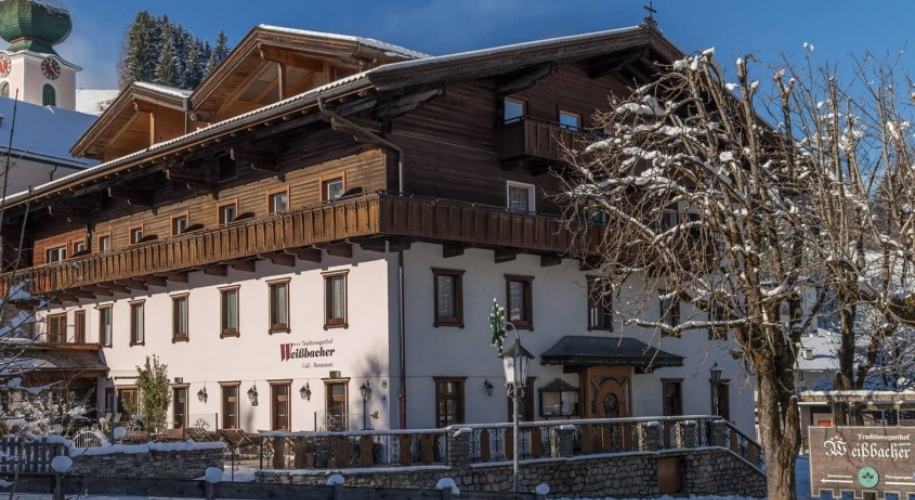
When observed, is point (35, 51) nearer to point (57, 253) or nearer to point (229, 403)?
point (57, 253)

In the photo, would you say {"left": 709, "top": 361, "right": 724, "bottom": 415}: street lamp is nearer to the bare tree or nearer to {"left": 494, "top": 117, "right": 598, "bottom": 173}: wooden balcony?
{"left": 494, "top": 117, "right": 598, "bottom": 173}: wooden balcony

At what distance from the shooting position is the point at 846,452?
17062mm

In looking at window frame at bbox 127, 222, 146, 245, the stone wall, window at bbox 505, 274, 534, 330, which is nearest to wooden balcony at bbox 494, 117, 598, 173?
window at bbox 505, 274, 534, 330

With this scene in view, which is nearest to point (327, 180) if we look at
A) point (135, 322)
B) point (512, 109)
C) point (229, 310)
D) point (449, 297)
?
point (449, 297)

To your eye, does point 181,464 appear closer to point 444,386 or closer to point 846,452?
point 444,386

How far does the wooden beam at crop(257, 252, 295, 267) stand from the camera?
29688 millimetres

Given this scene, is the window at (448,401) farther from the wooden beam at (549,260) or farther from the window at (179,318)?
the window at (179,318)

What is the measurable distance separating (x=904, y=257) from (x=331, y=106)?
15.5 metres

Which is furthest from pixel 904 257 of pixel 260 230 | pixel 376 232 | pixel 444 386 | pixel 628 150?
pixel 260 230

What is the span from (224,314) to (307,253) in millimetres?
5071

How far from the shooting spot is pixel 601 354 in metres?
31.3

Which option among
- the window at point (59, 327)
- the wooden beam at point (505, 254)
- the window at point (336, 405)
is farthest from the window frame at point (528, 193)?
the window at point (59, 327)

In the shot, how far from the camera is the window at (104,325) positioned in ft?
126

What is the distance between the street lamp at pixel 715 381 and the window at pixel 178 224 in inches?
635
